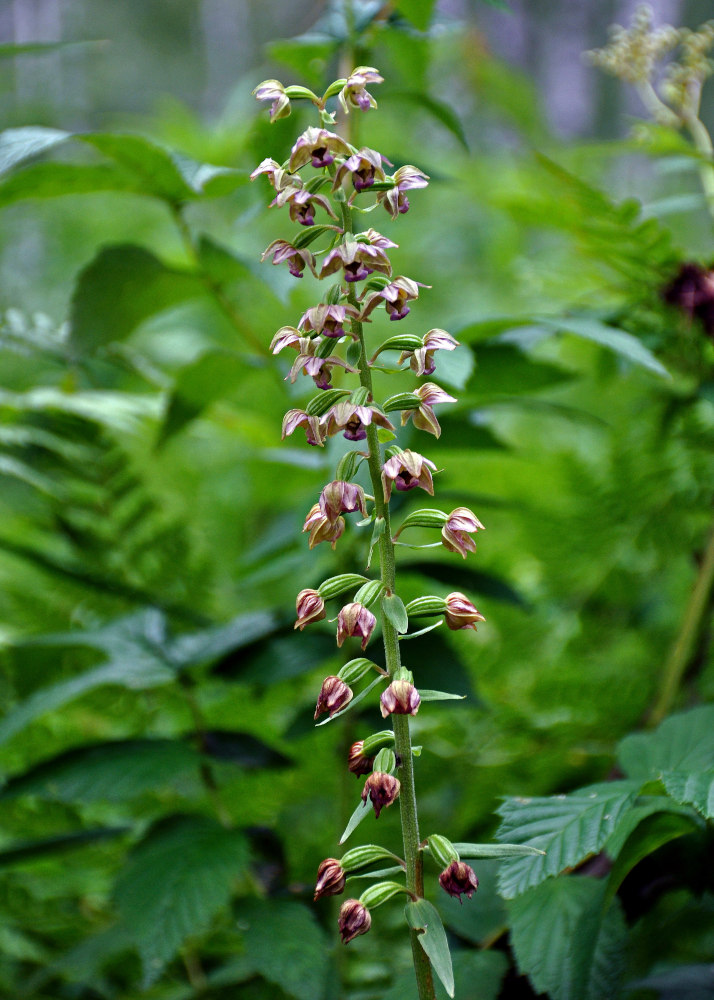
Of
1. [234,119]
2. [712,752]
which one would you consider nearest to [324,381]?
[712,752]

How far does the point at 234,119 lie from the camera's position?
251 centimetres

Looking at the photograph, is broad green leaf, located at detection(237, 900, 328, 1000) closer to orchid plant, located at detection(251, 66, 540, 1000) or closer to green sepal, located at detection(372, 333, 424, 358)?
orchid plant, located at detection(251, 66, 540, 1000)

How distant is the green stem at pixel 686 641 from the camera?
84 cm

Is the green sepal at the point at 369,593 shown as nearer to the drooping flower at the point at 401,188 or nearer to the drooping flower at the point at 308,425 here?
the drooping flower at the point at 308,425

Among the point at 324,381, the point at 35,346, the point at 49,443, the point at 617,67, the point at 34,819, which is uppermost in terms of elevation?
the point at 617,67

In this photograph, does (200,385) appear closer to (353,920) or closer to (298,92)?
(298,92)

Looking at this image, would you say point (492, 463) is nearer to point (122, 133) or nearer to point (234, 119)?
point (122, 133)

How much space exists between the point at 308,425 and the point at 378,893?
267 millimetres

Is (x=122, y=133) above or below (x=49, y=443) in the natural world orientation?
above

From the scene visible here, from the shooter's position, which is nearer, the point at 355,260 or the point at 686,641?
the point at 355,260

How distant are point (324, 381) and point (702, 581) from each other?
0.60 m

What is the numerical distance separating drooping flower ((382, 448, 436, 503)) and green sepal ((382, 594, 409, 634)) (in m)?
0.06

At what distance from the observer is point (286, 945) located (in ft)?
2.12

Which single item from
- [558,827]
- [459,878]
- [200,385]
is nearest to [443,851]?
[459,878]
